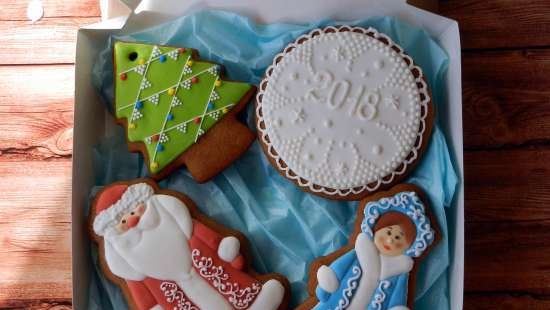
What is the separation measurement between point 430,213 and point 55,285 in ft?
2.45

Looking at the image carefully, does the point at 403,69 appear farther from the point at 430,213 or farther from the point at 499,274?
the point at 499,274

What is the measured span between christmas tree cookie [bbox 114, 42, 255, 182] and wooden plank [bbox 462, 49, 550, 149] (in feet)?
1.46

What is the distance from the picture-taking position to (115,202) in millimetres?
1070

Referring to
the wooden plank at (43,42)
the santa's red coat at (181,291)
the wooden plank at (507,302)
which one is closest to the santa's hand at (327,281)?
the santa's red coat at (181,291)

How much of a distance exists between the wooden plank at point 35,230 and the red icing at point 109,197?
0.68 feet

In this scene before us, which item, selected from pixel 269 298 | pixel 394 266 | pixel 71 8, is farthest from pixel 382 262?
pixel 71 8

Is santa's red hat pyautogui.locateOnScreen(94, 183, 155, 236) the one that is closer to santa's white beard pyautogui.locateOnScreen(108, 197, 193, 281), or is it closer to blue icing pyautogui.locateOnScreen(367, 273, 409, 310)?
santa's white beard pyautogui.locateOnScreen(108, 197, 193, 281)

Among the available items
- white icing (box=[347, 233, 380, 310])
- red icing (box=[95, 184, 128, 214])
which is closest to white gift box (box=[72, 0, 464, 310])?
red icing (box=[95, 184, 128, 214])

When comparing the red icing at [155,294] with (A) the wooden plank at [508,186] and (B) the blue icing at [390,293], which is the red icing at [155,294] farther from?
(A) the wooden plank at [508,186]

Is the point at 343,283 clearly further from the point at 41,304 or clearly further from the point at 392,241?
the point at 41,304

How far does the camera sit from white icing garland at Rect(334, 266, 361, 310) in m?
1.01

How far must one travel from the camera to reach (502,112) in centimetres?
120

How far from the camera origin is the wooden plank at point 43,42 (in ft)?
4.23

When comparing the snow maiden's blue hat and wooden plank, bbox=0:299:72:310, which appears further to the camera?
wooden plank, bbox=0:299:72:310
